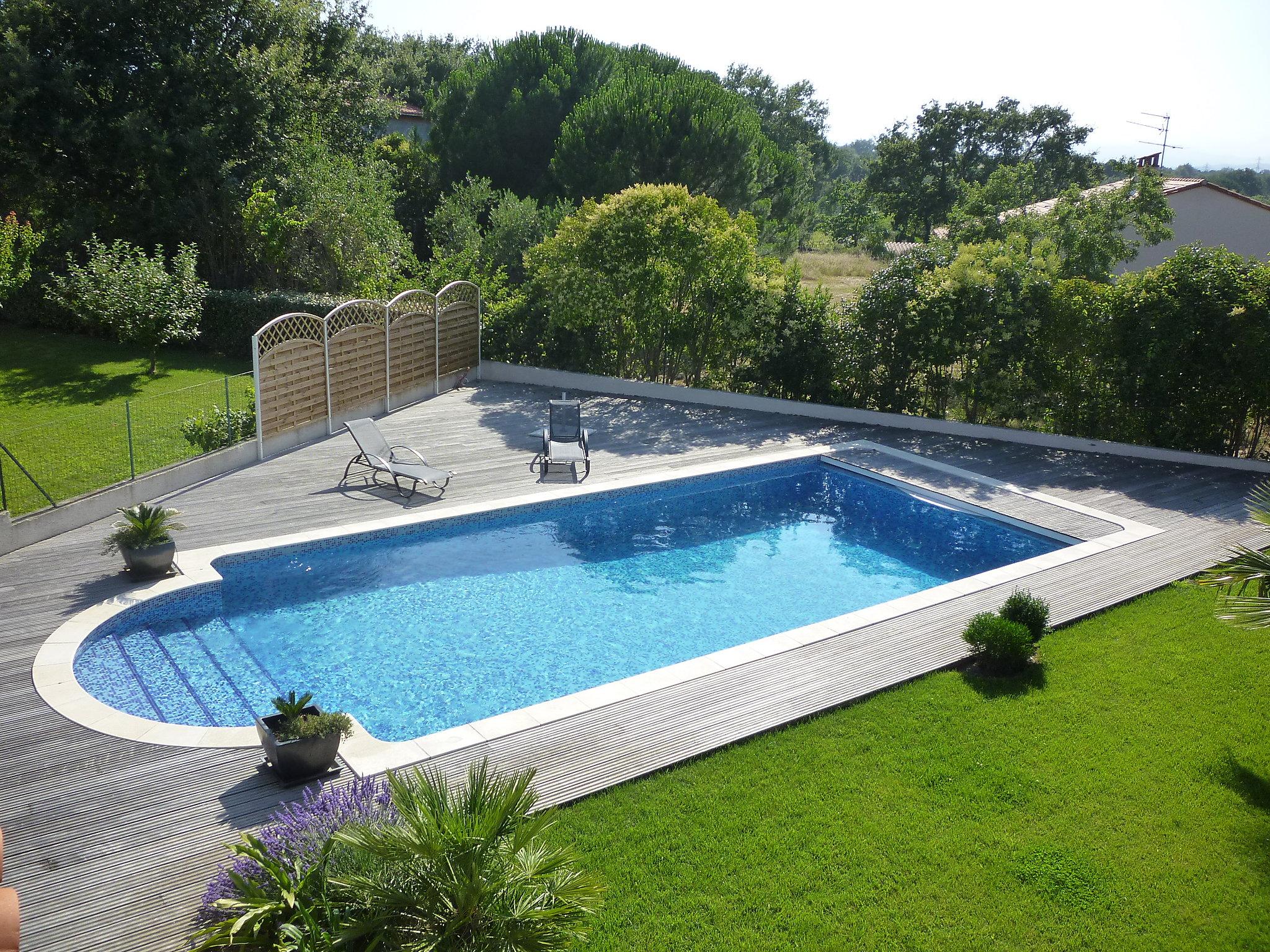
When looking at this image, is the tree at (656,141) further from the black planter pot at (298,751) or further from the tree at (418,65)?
the black planter pot at (298,751)

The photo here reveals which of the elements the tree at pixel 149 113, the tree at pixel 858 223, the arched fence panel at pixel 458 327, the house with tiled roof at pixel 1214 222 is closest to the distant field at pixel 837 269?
the tree at pixel 858 223

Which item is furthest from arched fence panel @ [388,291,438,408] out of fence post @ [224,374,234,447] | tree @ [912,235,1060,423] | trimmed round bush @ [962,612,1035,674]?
trimmed round bush @ [962,612,1035,674]

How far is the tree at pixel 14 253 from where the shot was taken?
55.0 ft

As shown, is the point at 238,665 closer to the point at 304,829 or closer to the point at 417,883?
the point at 304,829

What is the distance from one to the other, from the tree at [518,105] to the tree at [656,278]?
12952 millimetres

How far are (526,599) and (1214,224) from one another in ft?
95.5

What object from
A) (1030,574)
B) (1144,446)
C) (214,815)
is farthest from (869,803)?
(1144,446)

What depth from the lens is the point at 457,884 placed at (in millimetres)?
4102

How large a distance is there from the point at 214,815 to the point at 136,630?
134 inches

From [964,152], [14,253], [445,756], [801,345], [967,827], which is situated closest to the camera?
[967,827]

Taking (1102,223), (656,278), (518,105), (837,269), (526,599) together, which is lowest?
(526,599)

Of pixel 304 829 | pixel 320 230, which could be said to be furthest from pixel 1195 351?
pixel 320 230

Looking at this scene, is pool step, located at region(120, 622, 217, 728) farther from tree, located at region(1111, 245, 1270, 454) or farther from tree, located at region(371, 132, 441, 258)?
tree, located at region(371, 132, 441, 258)

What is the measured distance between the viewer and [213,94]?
69.4 feet
